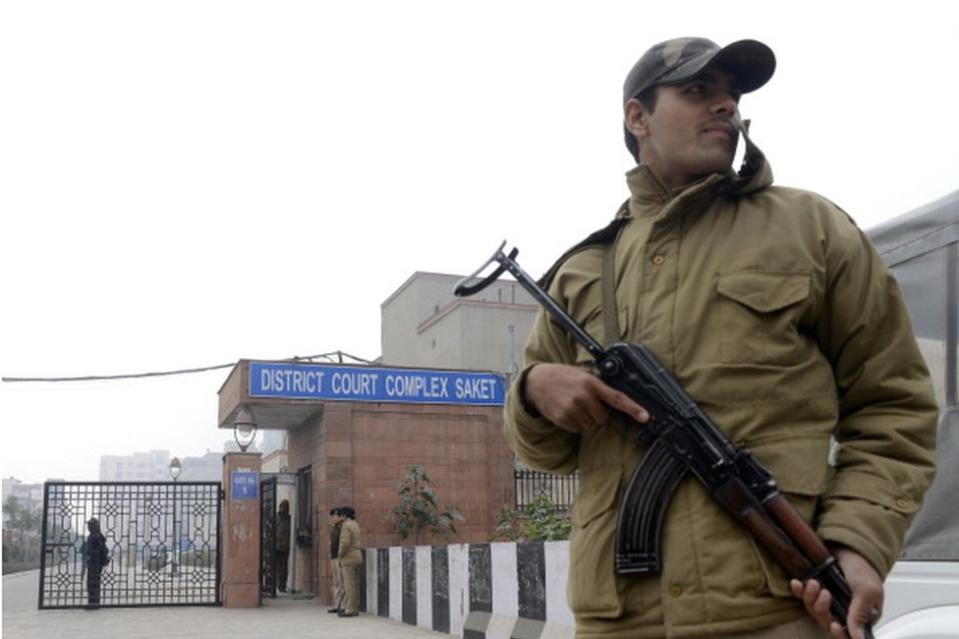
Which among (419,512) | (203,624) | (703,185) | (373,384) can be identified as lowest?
(203,624)

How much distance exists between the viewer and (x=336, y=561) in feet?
51.2

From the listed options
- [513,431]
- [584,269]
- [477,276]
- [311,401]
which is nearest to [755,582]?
[513,431]

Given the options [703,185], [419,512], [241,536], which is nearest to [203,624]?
[241,536]

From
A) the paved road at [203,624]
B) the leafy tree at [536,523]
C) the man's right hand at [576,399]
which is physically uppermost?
the man's right hand at [576,399]

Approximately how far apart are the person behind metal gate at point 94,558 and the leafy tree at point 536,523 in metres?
6.35

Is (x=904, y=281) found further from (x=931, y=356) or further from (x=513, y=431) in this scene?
(x=513, y=431)

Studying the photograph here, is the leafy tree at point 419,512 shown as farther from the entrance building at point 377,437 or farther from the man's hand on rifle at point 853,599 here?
the man's hand on rifle at point 853,599

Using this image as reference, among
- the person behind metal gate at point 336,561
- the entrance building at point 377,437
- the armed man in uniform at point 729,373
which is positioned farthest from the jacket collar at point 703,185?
the entrance building at point 377,437

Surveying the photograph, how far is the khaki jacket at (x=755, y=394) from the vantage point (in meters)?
1.71

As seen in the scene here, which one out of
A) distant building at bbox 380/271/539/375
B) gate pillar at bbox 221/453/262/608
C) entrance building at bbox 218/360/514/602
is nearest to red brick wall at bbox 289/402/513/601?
entrance building at bbox 218/360/514/602

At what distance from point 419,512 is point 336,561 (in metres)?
1.66

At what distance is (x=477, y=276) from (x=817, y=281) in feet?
2.31

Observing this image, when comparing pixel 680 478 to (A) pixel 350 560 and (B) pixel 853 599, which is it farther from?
(A) pixel 350 560

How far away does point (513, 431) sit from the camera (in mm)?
2082
